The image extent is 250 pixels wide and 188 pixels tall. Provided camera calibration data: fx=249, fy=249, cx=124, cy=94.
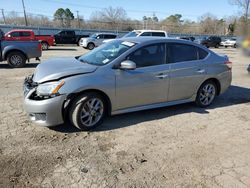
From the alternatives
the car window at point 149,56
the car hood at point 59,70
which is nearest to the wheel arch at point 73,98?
the car hood at point 59,70

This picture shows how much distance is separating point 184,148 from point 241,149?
0.95 m

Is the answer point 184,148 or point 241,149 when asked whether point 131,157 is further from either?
point 241,149

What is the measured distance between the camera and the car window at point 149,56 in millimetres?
4754

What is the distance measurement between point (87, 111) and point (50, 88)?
745 millimetres

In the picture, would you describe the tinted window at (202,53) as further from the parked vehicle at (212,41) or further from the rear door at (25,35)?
the parked vehicle at (212,41)

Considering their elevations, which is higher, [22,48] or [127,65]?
[127,65]

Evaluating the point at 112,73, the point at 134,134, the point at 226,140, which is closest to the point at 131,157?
the point at 134,134

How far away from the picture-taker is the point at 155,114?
535cm

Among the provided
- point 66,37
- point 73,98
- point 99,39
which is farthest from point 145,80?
point 66,37

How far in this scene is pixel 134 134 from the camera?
4.37 metres

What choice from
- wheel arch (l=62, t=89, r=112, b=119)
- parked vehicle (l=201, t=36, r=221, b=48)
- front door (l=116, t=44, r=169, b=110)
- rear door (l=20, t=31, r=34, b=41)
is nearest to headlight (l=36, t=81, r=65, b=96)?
Answer: wheel arch (l=62, t=89, r=112, b=119)

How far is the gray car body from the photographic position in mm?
10578

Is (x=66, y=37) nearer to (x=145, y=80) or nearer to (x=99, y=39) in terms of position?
(x=99, y=39)

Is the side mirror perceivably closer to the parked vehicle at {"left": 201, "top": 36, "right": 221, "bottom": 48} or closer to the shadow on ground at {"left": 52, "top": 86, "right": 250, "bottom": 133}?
the shadow on ground at {"left": 52, "top": 86, "right": 250, "bottom": 133}
